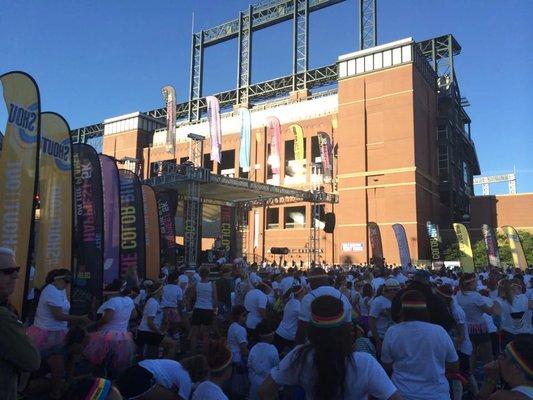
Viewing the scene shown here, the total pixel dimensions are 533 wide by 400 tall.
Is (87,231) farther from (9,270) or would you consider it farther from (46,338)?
(9,270)

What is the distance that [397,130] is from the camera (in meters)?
42.1

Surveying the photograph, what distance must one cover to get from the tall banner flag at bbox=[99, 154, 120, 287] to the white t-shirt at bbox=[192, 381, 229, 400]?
373 inches

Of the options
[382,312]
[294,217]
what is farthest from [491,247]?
[382,312]

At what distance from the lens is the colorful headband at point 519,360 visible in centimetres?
253

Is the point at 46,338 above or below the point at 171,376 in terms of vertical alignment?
below

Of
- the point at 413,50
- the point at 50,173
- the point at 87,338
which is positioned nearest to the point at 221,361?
the point at 87,338

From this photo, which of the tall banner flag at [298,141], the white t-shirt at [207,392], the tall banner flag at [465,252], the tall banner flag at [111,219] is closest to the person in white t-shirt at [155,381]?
the white t-shirt at [207,392]

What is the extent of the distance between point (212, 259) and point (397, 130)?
73.9 ft

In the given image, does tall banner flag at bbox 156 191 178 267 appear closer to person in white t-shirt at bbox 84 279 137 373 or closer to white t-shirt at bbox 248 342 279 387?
person in white t-shirt at bbox 84 279 137 373

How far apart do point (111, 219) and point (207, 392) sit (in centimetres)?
1044

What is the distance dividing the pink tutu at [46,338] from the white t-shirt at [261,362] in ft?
8.52

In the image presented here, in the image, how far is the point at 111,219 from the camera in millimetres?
12953

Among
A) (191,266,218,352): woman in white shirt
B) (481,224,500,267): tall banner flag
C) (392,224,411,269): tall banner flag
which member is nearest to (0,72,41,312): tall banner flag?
(191,266,218,352): woman in white shirt

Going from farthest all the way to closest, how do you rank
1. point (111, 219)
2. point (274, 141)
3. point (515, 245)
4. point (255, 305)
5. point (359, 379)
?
point (274, 141)
point (515, 245)
point (111, 219)
point (255, 305)
point (359, 379)
